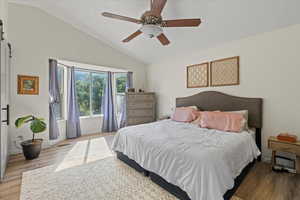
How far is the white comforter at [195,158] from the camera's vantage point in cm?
143

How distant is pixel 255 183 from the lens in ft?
6.88

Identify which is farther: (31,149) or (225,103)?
(225,103)

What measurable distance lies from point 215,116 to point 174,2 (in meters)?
2.28

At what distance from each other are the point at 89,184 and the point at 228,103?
123 inches

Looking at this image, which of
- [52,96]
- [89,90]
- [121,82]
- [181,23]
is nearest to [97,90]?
[89,90]

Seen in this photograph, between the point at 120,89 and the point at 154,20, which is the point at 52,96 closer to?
the point at 120,89

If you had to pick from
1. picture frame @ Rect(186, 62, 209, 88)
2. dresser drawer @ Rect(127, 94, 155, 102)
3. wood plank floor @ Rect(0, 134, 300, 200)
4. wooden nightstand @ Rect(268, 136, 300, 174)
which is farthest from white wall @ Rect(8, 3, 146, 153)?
wooden nightstand @ Rect(268, 136, 300, 174)

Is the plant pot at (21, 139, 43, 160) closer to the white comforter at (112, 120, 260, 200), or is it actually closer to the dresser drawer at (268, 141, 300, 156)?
the white comforter at (112, 120, 260, 200)

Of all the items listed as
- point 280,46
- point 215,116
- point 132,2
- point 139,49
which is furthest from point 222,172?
point 139,49

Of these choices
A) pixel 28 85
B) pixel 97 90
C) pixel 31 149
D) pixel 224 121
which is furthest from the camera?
pixel 97 90

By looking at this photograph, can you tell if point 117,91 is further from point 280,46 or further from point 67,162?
point 280,46

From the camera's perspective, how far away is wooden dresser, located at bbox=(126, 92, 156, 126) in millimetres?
4594

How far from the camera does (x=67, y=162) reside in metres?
2.81

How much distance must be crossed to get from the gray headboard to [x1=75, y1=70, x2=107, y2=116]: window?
3007mm
